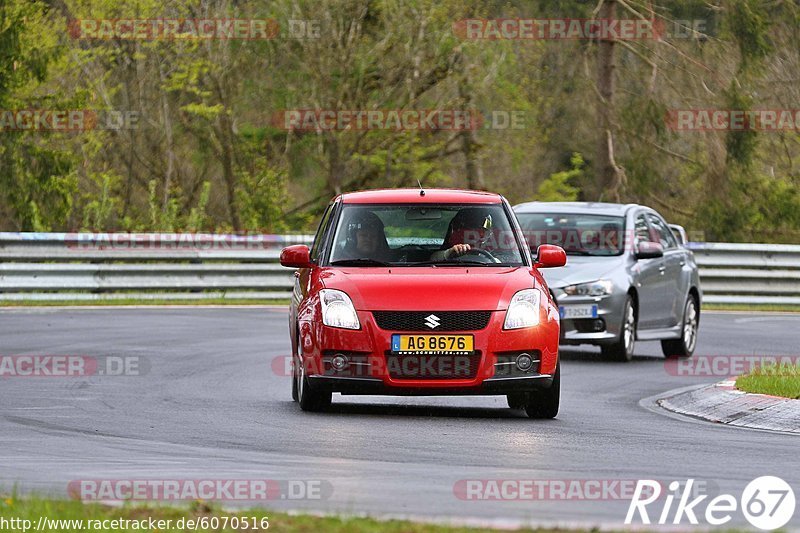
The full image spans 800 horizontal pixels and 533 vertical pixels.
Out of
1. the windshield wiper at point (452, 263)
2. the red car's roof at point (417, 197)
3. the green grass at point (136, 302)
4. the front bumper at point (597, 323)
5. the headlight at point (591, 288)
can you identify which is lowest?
the green grass at point (136, 302)

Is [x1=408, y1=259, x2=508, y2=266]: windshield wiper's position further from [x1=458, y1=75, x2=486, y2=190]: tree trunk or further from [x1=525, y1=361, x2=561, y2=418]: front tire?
[x1=458, y1=75, x2=486, y2=190]: tree trunk

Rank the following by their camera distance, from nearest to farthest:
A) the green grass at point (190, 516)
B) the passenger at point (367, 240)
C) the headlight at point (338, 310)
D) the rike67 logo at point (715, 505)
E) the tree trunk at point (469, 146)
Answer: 1. the green grass at point (190, 516)
2. the rike67 logo at point (715, 505)
3. the headlight at point (338, 310)
4. the passenger at point (367, 240)
5. the tree trunk at point (469, 146)

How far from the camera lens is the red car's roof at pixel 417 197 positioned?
13289 millimetres

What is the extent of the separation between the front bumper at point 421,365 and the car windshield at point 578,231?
7410 millimetres

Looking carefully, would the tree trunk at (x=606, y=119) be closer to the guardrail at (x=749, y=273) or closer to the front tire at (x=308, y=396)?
the guardrail at (x=749, y=273)

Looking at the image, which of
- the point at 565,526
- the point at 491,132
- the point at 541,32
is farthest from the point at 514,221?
the point at 541,32

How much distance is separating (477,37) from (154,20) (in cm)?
709

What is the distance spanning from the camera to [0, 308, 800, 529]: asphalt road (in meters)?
8.26

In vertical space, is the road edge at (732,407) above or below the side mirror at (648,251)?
below

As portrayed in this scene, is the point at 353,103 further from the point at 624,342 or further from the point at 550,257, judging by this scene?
the point at 550,257

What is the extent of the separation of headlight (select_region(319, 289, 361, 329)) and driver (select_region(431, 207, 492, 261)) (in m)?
1.06

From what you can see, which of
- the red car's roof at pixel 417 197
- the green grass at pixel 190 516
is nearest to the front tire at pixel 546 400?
the red car's roof at pixel 417 197

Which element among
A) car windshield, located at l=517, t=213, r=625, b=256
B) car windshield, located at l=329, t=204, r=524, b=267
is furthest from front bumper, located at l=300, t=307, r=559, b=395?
car windshield, located at l=517, t=213, r=625, b=256

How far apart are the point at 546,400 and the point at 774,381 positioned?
2.53m
